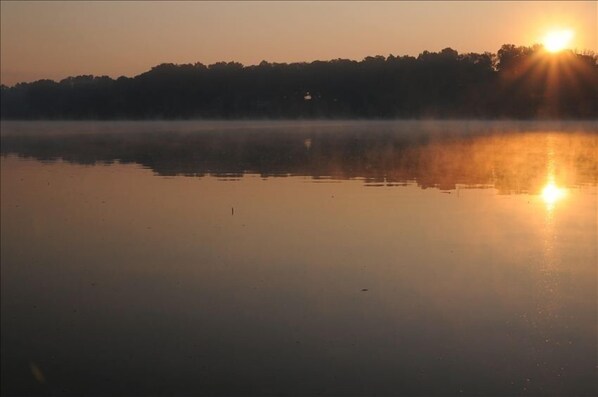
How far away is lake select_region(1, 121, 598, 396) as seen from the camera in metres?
5.96

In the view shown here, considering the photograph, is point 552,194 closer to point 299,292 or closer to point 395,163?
point 395,163

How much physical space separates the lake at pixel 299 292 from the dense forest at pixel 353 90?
57.3 meters

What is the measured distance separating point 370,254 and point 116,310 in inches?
154

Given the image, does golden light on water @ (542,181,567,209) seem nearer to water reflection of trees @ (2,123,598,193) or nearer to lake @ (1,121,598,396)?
lake @ (1,121,598,396)

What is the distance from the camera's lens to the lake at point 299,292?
5.96 meters

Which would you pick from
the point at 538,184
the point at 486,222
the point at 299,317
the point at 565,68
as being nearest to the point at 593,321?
the point at 299,317

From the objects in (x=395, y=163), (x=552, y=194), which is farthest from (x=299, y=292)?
(x=395, y=163)

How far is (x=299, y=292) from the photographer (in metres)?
8.18

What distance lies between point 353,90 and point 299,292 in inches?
3499

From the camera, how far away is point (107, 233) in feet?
38.5

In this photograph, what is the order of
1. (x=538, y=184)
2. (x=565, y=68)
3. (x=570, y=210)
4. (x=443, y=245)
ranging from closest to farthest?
1. (x=443, y=245)
2. (x=570, y=210)
3. (x=538, y=184)
4. (x=565, y=68)

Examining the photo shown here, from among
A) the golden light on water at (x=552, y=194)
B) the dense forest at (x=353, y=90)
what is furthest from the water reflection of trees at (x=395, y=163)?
the dense forest at (x=353, y=90)

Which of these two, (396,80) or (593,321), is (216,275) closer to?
(593,321)

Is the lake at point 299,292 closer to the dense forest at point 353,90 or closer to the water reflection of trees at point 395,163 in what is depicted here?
the water reflection of trees at point 395,163
